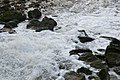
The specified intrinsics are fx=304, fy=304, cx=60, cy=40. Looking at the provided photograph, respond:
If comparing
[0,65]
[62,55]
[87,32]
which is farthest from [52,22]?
[0,65]

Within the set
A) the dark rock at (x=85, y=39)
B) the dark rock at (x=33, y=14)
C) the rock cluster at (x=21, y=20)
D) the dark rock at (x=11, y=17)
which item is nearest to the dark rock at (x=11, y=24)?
the rock cluster at (x=21, y=20)

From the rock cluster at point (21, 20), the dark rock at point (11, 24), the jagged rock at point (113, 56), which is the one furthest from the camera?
the dark rock at point (11, 24)

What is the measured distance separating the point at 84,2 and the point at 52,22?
4.06m

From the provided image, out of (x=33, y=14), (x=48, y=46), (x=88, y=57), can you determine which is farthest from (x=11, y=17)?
(x=88, y=57)

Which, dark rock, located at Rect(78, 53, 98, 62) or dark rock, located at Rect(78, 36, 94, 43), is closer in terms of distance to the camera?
dark rock, located at Rect(78, 53, 98, 62)

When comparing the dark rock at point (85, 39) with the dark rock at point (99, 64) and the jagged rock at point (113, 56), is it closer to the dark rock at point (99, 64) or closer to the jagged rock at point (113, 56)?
the jagged rock at point (113, 56)

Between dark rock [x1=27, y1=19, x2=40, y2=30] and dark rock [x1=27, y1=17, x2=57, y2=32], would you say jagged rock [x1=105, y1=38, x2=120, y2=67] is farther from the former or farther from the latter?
dark rock [x1=27, y1=19, x2=40, y2=30]

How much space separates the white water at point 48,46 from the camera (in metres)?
7.91

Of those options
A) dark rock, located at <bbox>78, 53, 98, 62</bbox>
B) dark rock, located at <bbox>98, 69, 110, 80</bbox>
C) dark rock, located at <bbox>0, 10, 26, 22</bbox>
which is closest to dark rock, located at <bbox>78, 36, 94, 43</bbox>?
dark rock, located at <bbox>78, 53, 98, 62</bbox>

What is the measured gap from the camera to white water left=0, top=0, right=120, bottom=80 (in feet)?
26.0

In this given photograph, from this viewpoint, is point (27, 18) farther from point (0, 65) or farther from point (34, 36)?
point (0, 65)

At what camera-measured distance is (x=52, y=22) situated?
38.1 feet

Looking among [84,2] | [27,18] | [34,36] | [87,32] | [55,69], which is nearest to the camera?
[55,69]

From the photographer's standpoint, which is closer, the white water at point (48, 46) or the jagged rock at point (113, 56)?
the white water at point (48, 46)
